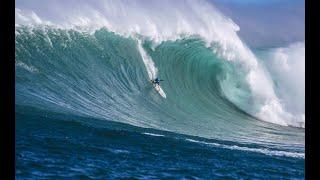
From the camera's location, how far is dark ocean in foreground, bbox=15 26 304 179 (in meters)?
5.66

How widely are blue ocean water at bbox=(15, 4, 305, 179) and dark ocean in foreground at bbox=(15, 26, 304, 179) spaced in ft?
0.06

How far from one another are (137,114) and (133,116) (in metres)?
0.29

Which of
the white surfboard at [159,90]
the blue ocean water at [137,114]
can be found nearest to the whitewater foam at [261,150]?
the blue ocean water at [137,114]

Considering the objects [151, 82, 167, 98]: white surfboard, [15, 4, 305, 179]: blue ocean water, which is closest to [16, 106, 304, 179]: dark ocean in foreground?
[15, 4, 305, 179]: blue ocean water

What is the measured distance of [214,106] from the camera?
10.5 meters

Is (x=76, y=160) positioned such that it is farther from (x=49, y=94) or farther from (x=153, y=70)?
(x=153, y=70)

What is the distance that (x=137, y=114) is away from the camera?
885 centimetres

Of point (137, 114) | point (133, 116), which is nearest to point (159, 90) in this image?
point (137, 114)

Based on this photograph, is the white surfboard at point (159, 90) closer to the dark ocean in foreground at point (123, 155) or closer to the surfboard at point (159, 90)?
the surfboard at point (159, 90)

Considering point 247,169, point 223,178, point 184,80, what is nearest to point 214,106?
point 184,80

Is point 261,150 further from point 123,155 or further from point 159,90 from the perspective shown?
point 159,90
